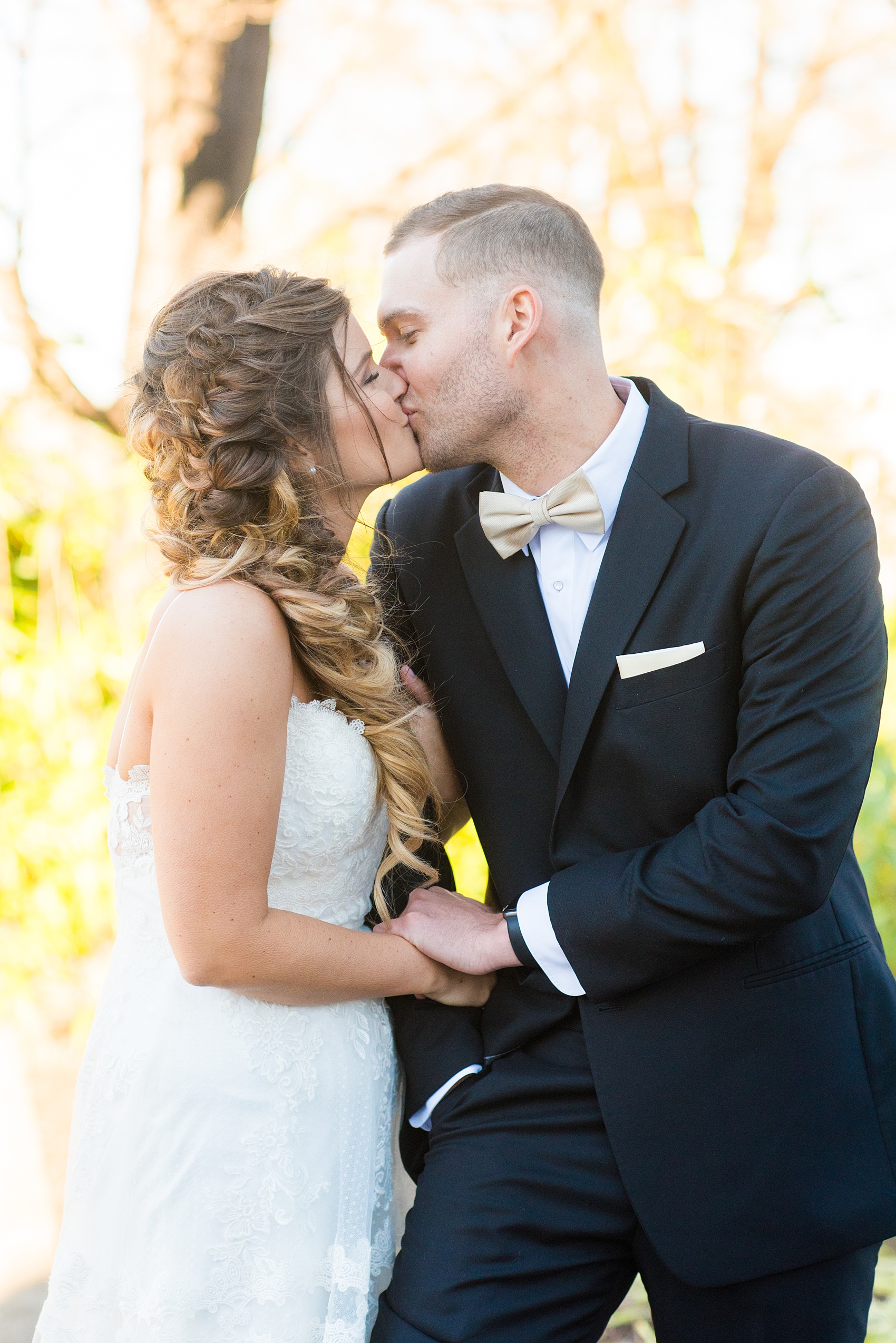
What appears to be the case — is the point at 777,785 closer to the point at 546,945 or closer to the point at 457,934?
the point at 546,945

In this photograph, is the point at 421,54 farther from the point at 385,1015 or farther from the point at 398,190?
the point at 385,1015

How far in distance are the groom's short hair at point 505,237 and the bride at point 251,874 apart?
30cm

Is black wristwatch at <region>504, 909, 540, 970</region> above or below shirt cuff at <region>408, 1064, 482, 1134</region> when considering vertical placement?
above

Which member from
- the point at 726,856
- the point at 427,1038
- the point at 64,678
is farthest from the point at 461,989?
the point at 64,678

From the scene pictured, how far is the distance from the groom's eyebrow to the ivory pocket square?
2.80ft

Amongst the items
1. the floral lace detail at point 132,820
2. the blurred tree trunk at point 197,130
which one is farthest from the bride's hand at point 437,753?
the blurred tree trunk at point 197,130

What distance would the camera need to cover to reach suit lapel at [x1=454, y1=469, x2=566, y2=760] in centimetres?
188

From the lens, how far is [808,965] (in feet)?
5.94

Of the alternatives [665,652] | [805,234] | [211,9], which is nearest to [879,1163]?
[665,652]

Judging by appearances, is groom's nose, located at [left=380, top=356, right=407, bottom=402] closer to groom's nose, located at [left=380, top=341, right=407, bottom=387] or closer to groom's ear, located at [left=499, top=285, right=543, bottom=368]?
groom's nose, located at [left=380, top=341, right=407, bottom=387]

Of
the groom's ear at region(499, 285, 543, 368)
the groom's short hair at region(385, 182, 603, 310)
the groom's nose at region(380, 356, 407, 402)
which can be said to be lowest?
the groom's nose at region(380, 356, 407, 402)

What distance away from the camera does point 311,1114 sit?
1774 millimetres

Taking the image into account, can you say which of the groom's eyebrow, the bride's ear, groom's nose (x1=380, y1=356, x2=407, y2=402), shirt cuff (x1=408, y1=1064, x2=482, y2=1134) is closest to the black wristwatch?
shirt cuff (x1=408, y1=1064, x2=482, y2=1134)

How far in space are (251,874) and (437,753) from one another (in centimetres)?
58
